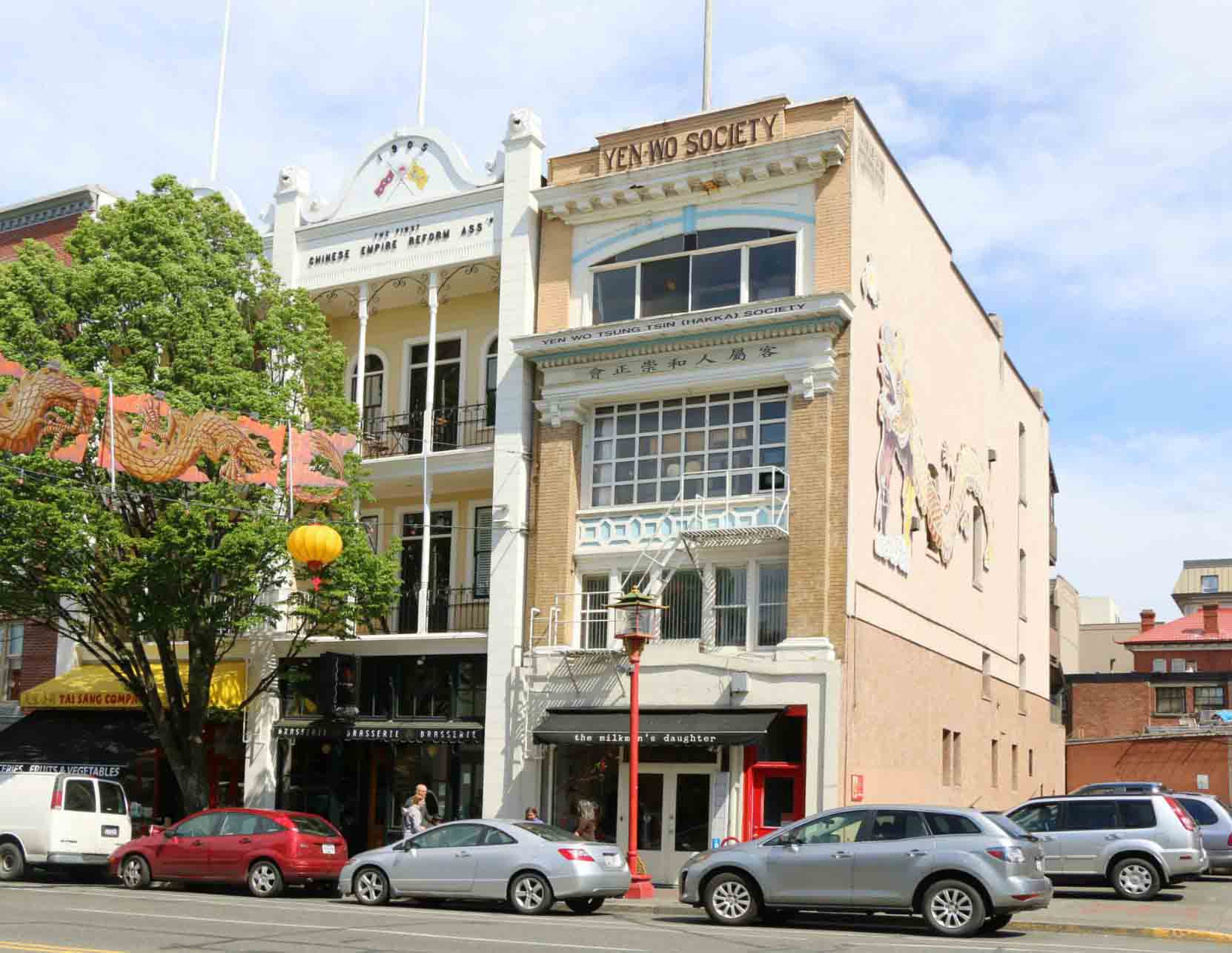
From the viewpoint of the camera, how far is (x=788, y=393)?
27469 millimetres

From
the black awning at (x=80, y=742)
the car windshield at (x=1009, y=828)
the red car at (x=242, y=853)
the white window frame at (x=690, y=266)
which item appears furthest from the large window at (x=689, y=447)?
the black awning at (x=80, y=742)

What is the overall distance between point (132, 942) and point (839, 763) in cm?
1388

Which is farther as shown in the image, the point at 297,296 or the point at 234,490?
the point at 297,296

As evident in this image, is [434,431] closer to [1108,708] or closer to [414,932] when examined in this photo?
[414,932]

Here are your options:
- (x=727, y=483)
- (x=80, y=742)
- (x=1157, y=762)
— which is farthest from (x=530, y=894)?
(x=1157, y=762)

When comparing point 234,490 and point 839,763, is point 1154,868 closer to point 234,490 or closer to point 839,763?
point 839,763

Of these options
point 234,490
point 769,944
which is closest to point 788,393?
point 234,490

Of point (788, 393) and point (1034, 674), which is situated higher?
point (788, 393)

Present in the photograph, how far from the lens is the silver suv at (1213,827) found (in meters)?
26.7

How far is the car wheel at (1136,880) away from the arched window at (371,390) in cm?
1818

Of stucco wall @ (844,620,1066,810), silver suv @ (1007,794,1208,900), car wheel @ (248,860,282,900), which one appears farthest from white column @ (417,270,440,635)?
silver suv @ (1007,794,1208,900)

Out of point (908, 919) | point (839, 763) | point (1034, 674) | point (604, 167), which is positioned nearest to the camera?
point (908, 919)

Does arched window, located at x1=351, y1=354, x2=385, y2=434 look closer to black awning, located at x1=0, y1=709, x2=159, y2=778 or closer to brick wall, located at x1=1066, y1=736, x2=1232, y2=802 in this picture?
black awning, located at x1=0, y1=709, x2=159, y2=778

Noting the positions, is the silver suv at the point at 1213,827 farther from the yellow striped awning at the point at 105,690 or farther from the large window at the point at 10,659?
the large window at the point at 10,659
